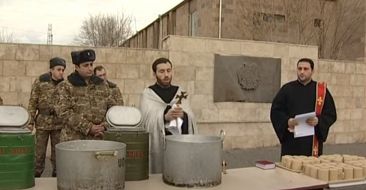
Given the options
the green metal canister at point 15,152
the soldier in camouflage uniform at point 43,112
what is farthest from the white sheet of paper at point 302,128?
the soldier in camouflage uniform at point 43,112

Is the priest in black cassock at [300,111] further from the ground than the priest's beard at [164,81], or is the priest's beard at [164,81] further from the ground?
the priest's beard at [164,81]

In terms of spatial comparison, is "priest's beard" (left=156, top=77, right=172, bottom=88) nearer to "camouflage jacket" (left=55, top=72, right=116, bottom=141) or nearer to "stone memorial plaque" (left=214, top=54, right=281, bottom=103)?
"camouflage jacket" (left=55, top=72, right=116, bottom=141)

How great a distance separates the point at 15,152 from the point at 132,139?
70 cm

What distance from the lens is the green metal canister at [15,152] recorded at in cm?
250

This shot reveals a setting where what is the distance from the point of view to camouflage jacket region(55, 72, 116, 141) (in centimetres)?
357

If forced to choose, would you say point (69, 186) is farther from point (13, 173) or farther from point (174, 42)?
point (174, 42)

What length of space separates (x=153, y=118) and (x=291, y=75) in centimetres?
689

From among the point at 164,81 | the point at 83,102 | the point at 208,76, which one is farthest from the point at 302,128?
the point at 208,76

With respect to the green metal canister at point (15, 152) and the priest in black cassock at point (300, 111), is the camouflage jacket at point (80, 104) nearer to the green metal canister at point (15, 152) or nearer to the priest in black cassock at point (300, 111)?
the green metal canister at point (15, 152)

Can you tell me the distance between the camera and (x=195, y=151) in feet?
8.59

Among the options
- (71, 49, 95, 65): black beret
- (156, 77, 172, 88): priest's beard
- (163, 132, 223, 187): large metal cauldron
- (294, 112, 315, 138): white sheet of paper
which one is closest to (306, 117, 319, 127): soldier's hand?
(294, 112, 315, 138): white sheet of paper

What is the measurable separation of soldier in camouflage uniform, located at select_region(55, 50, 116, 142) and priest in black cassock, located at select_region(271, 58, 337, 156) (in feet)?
6.06

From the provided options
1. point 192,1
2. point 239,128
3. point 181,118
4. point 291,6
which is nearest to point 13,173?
point 181,118

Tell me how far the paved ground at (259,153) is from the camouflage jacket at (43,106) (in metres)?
2.05
